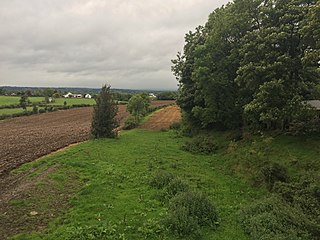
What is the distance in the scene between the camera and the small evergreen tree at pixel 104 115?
117ft

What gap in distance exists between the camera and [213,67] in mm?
32094

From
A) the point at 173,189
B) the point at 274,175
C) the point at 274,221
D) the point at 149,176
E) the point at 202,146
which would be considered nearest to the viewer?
the point at 274,221

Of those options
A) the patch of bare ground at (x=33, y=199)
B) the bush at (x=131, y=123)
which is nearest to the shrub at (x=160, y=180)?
the patch of bare ground at (x=33, y=199)

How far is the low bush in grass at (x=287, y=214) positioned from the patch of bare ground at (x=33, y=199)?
27.9 feet

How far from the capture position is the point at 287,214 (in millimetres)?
13500

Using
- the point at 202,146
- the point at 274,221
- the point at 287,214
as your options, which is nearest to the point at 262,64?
the point at 202,146

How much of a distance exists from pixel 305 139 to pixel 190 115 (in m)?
19.9

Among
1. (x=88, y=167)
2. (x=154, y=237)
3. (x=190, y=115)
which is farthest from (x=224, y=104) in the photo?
(x=154, y=237)

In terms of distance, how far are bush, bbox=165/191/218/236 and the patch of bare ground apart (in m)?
5.18

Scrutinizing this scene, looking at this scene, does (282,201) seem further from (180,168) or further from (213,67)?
(213,67)

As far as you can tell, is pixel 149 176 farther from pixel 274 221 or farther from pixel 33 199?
pixel 274 221

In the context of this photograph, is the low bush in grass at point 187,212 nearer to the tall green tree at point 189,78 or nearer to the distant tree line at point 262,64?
the distant tree line at point 262,64

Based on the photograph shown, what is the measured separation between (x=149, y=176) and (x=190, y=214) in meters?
6.67

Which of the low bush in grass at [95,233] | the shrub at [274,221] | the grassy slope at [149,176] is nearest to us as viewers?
the low bush in grass at [95,233]
